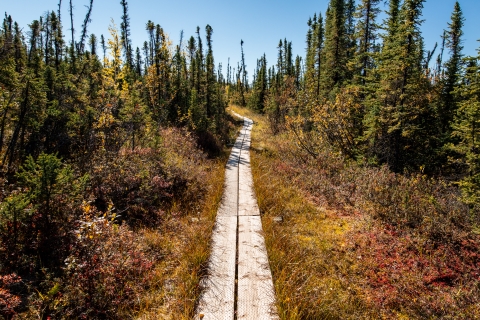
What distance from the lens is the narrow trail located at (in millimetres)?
4012

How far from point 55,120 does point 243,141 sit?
48.3 feet

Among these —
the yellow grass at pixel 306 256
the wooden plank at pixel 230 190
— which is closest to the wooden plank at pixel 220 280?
the yellow grass at pixel 306 256

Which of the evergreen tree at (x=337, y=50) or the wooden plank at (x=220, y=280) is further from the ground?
the evergreen tree at (x=337, y=50)

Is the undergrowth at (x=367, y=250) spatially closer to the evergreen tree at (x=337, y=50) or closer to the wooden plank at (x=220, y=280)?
the wooden plank at (x=220, y=280)

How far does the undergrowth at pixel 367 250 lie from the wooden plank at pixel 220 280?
0.82 metres

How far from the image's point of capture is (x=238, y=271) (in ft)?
16.4

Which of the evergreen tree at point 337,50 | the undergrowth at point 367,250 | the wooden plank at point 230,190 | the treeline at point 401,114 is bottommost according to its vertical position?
the undergrowth at point 367,250

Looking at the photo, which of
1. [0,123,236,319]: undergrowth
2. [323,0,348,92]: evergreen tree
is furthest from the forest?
[323,0,348,92]: evergreen tree

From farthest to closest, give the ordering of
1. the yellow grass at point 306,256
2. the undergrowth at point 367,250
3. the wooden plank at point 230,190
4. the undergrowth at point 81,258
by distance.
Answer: the wooden plank at point 230,190 → the undergrowth at point 367,250 → the yellow grass at point 306,256 → the undergrowth at point 81,258

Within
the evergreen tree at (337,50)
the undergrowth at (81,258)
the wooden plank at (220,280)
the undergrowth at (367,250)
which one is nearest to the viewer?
the undergrowth at (81,258)

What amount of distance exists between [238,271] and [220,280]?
436 millimetres

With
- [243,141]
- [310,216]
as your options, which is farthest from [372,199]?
[243,141]

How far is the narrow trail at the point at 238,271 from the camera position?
13.2 ft

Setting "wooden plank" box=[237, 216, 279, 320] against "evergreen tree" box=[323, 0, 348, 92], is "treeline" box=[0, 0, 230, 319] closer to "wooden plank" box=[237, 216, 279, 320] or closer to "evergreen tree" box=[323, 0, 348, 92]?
"wooden plank" box=[237, 216, 279, 320]
